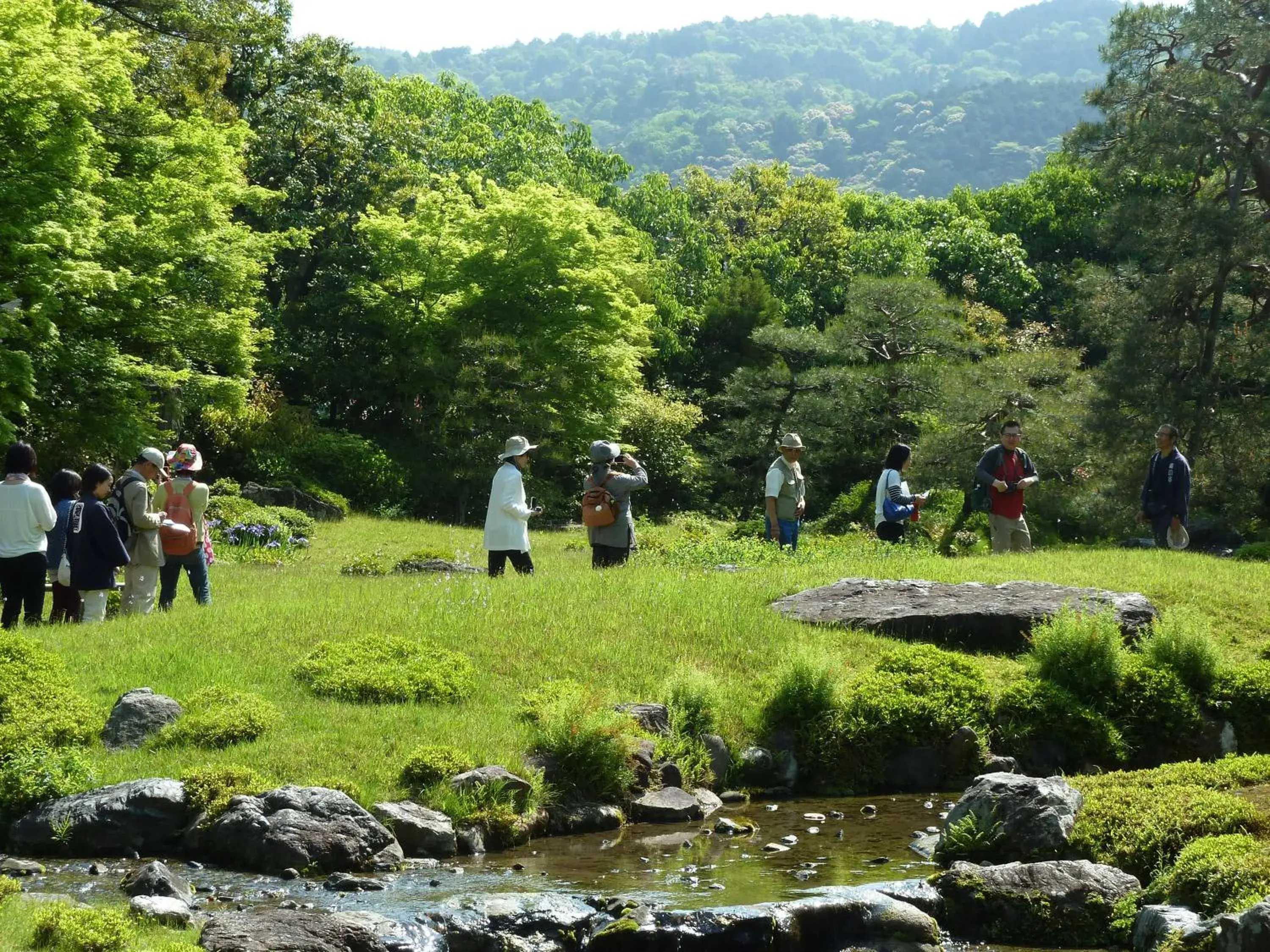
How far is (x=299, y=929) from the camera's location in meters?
8.31

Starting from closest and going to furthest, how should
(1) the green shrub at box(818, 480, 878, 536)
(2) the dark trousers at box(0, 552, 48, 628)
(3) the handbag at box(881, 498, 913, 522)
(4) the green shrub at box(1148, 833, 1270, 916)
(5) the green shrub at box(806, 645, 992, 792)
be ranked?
(4) the green shrub at box(1148, 833, 1270, 916) → (5) the green shrub at box(806, 645, 992, 792) → (2) the dark trousers at box(0, 552, 48, 628) → (3) the handbag at box(881, 498, 913, 522) → (1) the green shrub at box(818, 480, 878, 536)

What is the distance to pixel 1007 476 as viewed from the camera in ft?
62.9

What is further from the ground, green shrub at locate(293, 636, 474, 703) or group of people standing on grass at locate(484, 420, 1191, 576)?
group of people standing on grass at locate(484, 420, 1191, 576)

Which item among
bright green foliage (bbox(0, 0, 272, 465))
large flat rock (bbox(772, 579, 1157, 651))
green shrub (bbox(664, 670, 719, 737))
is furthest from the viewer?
bright green foliage (bbox(0, 0, 272, 465))

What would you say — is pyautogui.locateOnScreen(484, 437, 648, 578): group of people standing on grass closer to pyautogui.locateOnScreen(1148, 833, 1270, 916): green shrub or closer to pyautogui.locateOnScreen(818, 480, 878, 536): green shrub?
pyautogui.locateOnScreen(1148, 833, 1270, 916): green shrub

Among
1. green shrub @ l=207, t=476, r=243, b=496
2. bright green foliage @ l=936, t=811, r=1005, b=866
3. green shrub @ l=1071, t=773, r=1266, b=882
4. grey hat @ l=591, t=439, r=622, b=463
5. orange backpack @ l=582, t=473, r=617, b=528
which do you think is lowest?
bright green foliage @ l=936, t=811, r=1005, b=866

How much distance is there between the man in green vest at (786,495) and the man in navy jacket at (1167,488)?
5017mm

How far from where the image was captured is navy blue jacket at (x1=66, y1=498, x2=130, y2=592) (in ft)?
49.9

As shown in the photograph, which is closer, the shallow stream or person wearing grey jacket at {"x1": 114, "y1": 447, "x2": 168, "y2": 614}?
the shallow stream

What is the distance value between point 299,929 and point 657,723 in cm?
530

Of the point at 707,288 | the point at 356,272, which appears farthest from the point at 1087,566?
the point at 707,288

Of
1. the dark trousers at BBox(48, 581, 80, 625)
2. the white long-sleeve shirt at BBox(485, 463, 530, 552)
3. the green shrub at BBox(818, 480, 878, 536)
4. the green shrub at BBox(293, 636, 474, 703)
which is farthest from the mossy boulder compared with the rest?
the green shrub at BBox(818, 480, 878, 536)

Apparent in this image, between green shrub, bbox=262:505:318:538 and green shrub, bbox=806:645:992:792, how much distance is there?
17.7 m

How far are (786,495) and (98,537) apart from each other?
9.50 meters
